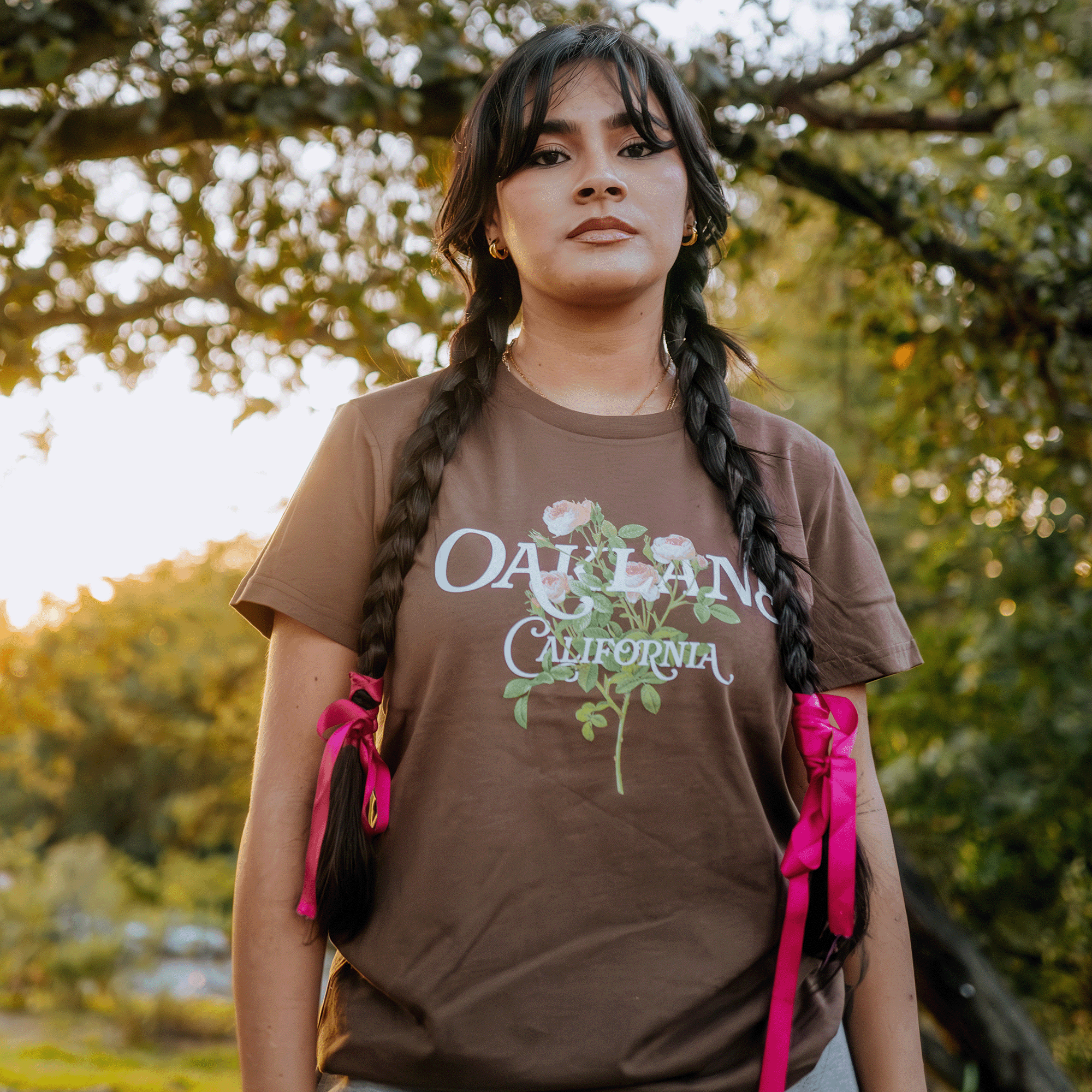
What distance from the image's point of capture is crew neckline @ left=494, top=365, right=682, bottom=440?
1.38m

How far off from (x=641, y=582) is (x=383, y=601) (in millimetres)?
317

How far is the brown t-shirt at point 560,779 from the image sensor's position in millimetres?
1156

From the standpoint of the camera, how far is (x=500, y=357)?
150cm

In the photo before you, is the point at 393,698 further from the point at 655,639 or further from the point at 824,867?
the point at 824,867

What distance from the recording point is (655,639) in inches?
48.8

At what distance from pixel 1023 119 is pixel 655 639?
19.7ft

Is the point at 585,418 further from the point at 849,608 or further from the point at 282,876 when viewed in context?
the point at 282,876

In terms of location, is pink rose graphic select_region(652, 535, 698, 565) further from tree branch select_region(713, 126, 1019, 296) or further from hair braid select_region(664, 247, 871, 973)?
tree branch select_region(713, 126, 1019, 296)

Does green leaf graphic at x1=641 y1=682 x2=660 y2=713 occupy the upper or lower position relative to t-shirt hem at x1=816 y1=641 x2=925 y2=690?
lower

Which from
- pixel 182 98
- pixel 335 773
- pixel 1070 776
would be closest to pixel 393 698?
pixel 335 773

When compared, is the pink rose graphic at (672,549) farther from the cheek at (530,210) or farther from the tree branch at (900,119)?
the tree branch at (900,119)

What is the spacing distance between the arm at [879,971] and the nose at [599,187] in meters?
0.74

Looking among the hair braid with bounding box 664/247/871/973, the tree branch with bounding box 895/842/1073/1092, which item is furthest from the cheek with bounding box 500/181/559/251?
the tree branch with bounding box 895/842/1073/1092

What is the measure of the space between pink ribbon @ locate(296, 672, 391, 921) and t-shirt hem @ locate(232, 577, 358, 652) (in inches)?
2.2
